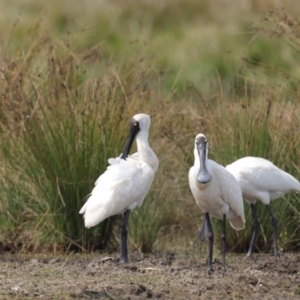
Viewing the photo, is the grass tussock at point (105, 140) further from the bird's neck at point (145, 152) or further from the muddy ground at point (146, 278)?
the muddy ground at point (146, 278)

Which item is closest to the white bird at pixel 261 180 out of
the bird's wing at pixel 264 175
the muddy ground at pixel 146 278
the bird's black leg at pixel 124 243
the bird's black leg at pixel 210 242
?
the bird's wing at pixel 264 175

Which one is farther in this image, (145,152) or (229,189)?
(145,152)

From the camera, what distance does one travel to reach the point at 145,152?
8984 mm

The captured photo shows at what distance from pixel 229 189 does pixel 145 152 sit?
2.95 ft

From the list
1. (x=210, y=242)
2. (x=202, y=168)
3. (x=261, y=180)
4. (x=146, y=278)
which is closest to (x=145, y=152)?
(x=202, y=168)

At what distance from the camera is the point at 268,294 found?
7.35 metres

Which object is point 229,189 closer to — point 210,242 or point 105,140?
point 210,242

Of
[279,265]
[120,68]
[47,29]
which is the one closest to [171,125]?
[120,68]

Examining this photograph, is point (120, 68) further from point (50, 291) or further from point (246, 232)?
point (50, 291)

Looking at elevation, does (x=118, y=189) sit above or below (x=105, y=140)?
below

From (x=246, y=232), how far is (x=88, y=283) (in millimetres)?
3003

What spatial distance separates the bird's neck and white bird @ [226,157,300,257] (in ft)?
2.92

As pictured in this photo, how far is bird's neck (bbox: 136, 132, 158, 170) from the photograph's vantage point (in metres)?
8.95

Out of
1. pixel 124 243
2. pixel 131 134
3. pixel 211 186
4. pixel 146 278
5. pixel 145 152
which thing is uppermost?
pixel 131 134
